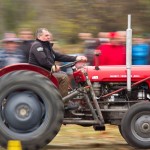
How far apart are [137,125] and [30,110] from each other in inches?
Answer: 58.3

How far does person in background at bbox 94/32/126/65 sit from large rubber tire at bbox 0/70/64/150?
2.53 m

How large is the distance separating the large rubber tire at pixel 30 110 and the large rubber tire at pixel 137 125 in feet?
3.06

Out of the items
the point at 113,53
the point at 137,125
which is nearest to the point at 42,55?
the point at 137,125

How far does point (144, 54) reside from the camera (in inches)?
404

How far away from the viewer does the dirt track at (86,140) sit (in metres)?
8.04

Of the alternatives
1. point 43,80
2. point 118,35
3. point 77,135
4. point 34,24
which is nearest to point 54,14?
point 34,24

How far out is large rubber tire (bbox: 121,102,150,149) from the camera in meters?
7.58

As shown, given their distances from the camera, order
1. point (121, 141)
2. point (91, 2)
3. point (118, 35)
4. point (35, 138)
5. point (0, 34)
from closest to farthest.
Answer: point (35, 138) < point (121, 141) < point (118, 35) < point (91, 2) < point (0, 34)

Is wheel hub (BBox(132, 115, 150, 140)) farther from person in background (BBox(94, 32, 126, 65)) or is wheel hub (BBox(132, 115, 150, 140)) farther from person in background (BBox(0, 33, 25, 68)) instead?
person in background (BBox(0, 33, 25, 68))

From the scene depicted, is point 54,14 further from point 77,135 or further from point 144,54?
point 77,135

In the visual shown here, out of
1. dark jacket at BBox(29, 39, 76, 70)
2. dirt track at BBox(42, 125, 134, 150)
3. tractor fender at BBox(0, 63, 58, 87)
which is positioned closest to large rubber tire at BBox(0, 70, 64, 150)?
tractor fender at BBox(0, 63, 58, 87)

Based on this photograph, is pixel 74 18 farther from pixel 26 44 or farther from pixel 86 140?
pixel 86 140

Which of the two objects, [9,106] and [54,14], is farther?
[54,14]

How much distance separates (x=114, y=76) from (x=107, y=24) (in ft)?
34.9
